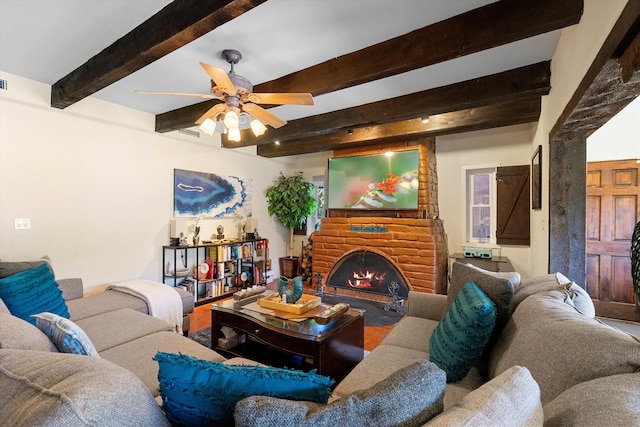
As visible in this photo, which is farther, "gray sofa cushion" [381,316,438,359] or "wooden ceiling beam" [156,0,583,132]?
"gray sofa cushion" [381,316,438,359]

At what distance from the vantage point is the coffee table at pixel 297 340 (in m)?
2.01

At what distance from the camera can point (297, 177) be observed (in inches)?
226

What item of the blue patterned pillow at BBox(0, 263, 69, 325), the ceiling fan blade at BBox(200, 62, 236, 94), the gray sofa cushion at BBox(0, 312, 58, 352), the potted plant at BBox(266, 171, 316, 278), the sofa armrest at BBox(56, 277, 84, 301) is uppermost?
the ceiling fan blade at BBox(200, 62, 236, 94)

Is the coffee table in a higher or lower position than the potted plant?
lower

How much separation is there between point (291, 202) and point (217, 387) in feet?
15.8

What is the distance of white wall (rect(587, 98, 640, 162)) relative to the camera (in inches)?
138

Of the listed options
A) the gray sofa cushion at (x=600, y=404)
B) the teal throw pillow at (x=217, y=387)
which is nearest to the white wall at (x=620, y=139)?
the gray sofa cushion at (x=600, y=404)

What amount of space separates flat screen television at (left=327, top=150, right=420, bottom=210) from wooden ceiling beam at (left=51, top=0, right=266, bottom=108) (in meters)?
A: 3.36

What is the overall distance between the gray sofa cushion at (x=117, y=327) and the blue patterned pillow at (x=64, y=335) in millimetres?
747

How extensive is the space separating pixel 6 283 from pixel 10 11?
5.73ft

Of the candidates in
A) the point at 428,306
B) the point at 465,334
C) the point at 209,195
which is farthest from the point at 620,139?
the point at 209,195

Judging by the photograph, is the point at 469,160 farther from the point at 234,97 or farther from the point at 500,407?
the point at 500,407

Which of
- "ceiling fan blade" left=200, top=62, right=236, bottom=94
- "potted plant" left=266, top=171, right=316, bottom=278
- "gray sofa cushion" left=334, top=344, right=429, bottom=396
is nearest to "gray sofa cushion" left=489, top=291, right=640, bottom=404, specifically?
"gray sofa cushion" left=334, top=344, right=429, bottom=396

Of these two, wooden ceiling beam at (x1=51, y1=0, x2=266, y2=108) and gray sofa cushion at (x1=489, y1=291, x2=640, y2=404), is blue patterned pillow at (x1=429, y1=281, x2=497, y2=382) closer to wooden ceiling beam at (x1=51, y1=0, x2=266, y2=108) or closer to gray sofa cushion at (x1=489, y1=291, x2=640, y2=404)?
gray sofa cushion at (x1=489, y1=291, x2=640, y2=404)
